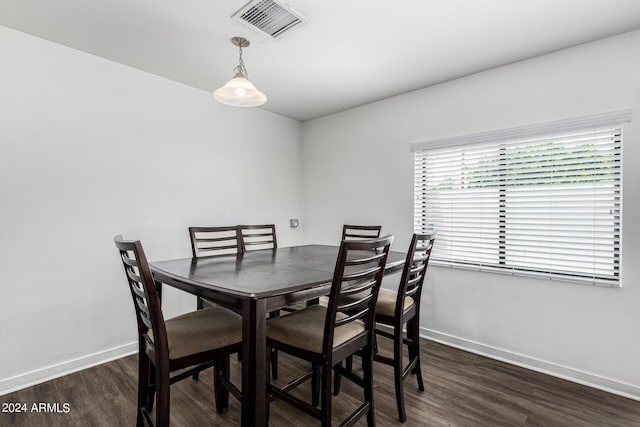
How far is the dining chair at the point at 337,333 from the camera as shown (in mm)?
1365

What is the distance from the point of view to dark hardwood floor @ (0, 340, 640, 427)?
1.77 meters

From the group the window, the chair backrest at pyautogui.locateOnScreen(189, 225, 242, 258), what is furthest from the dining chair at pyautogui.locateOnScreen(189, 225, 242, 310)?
the window

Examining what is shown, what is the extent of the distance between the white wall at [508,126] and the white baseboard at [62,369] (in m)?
2.44

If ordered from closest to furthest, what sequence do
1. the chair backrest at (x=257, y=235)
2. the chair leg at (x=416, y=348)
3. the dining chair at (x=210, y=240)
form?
the chair leg at (x=416, y=348) < the dining chair at (x=210, y=240) < the chair backrest at (x=257, y=235)

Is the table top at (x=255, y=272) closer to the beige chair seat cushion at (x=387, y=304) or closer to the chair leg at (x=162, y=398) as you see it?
the beige chair seat cushion at (x=387, y=304)

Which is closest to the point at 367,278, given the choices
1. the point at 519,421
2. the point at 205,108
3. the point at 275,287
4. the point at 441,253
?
the point at 275,287

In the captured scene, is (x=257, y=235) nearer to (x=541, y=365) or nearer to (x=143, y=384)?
(x=143, y=384)

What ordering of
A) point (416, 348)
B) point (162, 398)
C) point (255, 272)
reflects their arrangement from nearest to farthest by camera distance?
point (162, 398)
point (255, 272)
point (416, 348)

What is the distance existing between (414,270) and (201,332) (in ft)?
4.06

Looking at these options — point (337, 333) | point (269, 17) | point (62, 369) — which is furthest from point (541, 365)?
point (62, 369)

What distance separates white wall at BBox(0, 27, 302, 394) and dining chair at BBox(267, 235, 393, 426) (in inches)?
68.1

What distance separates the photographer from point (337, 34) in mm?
2129

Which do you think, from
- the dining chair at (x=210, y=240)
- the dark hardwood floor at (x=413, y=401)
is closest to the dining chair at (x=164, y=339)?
the dark hardwood floor at (x=413, y=401)

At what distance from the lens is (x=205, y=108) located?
3.15 meters
